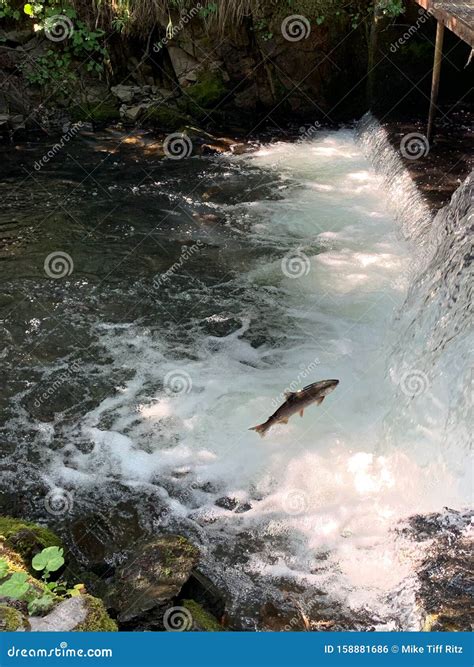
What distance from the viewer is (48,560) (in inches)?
124

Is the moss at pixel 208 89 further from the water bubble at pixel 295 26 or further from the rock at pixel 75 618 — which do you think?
the rock at pixel 75 618

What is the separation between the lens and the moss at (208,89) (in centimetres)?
1073

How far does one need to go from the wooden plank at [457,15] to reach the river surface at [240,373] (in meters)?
1.82

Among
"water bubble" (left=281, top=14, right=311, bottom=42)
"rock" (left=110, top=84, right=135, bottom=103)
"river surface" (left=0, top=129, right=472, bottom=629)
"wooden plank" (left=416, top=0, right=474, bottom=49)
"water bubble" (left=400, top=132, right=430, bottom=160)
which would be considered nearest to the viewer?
"river surface" (left=0, top=129, right=472, bottom=629)

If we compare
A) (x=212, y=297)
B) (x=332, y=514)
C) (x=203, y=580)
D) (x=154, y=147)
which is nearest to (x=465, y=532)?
(x=332, y=514)

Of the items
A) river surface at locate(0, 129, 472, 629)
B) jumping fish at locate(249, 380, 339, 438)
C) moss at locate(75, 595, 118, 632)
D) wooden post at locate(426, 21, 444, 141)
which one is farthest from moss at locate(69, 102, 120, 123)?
moss at locate(75, 595, 118, 632)

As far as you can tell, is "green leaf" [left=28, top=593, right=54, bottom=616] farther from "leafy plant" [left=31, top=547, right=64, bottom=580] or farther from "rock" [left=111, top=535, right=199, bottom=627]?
"rock" [left=111, top=535, right=199, bottom=627]

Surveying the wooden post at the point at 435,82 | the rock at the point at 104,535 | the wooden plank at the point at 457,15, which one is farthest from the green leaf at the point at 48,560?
the wooden post at the point at 435,82

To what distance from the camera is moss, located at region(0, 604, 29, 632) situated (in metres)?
2.51

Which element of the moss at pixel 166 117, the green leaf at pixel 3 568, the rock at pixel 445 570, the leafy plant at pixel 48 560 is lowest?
the moss at pixel 166 117

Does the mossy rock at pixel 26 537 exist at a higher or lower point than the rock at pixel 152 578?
lower

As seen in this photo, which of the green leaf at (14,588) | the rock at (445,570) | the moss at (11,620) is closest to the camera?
the moss at (11,620)

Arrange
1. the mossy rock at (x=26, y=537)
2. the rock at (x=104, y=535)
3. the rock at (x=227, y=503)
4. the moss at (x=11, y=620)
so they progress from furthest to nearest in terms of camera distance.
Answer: the rock at (x=227, y=503) → the rock at (x=104, y=535) → the mossy rock at (x=26, y=537) → the moss at (x=11, y=620)

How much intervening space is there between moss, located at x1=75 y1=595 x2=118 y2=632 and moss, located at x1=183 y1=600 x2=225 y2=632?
577 millimetres
